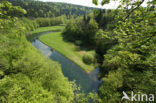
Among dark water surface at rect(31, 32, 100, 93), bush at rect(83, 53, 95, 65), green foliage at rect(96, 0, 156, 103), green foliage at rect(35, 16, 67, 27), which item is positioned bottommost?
dark water surface at rect(31, 32, 100, 93)

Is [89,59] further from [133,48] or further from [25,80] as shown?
[133,48]

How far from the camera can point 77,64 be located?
81.2ft

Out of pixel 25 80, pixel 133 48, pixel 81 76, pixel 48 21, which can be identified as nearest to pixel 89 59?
pixel 81 76

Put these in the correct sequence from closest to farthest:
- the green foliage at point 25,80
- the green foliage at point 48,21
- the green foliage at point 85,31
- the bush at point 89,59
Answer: the green foliage at point 25,80
the bush at point 89,59
the green foliage at point 85,31
the green foliage at point 48,21

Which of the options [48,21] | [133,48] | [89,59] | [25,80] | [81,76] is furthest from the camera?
[48,21]

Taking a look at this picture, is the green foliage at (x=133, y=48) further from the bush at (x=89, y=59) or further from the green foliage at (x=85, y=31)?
the green foliage at (x=85, y=31)

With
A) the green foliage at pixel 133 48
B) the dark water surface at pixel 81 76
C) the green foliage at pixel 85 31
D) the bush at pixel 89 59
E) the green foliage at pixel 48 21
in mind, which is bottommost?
the dark water surface at pixel 81 76

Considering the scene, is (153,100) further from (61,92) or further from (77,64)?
(77,64)

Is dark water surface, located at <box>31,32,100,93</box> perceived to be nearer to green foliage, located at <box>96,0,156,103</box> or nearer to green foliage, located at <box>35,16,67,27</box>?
green foliage, located at <box>96,0,156,103</box>

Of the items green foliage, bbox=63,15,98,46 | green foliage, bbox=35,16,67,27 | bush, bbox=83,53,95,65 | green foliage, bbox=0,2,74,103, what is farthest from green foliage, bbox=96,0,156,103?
green foliage, bbox=35,16,67,27

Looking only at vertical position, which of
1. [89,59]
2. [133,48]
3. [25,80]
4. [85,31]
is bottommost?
[89,59]

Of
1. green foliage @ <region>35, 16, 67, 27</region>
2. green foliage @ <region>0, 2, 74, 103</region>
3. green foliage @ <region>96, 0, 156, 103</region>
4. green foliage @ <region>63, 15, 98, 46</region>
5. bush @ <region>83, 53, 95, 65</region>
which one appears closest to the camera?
green foliage @ <region>96, 0, 156, 103</region>

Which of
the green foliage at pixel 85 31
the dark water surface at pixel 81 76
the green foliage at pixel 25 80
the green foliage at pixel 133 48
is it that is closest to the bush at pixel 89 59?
the dark water surface at pixel 81 76

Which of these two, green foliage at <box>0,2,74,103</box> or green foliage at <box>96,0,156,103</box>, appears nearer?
green foliage at <box>96,0,156,103</box>
